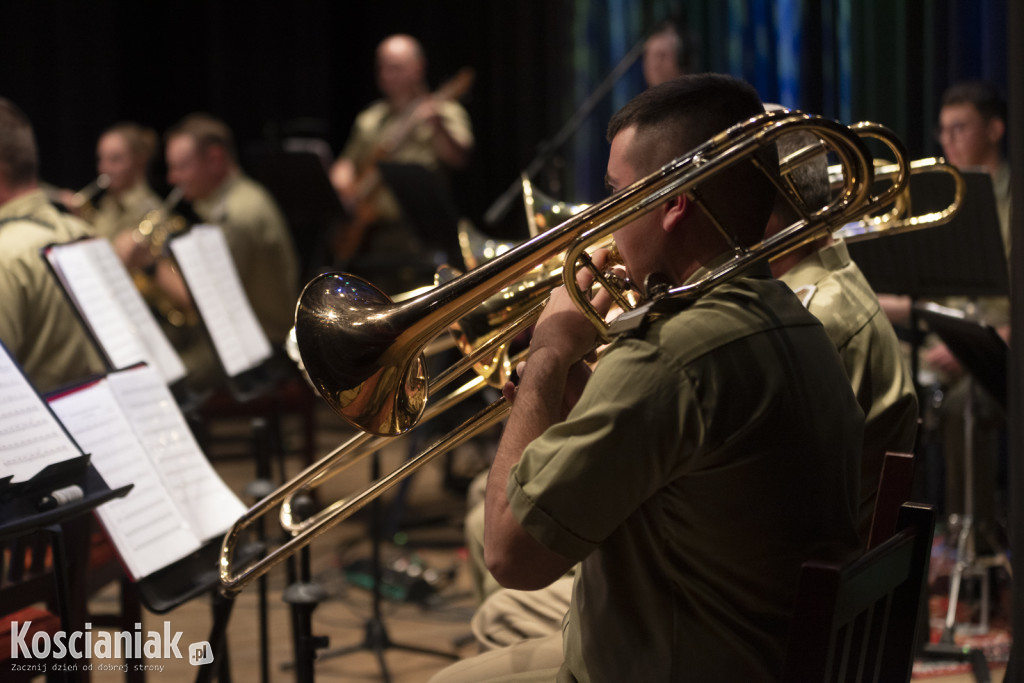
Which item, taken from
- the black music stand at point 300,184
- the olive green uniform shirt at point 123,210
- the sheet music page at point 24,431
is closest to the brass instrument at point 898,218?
the sheet music page at point 24,431

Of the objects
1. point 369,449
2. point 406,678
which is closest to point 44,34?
point 406,678

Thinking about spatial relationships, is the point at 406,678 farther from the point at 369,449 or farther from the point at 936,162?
the point at 936,162

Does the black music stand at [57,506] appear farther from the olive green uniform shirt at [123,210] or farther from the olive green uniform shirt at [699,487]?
the olive green uniform shirt at [123,210]

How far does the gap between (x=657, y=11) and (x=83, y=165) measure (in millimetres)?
4050

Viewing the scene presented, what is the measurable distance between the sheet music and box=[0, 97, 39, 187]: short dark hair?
2.16ft

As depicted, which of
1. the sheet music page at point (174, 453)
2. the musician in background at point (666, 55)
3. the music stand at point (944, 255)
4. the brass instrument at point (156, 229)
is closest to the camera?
the sheet music page at point (174, 453)

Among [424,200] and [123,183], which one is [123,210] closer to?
[123,183]

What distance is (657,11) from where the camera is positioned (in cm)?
561

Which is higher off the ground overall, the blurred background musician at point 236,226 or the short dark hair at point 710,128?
the short dark hair at point 710,128

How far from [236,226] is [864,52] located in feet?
9.50

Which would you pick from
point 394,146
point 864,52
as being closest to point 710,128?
point 864,52

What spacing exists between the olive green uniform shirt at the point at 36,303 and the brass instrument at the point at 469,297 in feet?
5.57

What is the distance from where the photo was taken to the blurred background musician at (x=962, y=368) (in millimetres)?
3484

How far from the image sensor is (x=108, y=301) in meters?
2.72
